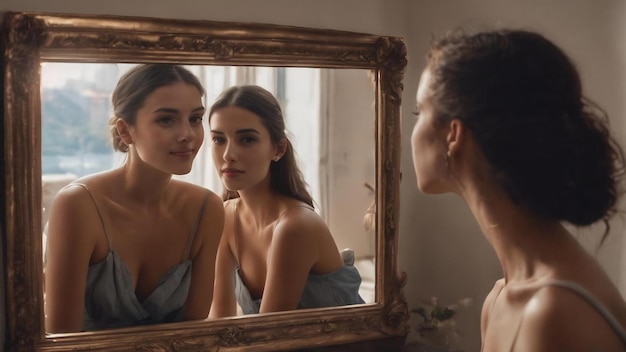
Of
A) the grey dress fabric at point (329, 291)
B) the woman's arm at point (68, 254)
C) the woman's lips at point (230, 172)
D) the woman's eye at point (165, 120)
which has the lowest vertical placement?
the grey dress fabric at point (329, 291)

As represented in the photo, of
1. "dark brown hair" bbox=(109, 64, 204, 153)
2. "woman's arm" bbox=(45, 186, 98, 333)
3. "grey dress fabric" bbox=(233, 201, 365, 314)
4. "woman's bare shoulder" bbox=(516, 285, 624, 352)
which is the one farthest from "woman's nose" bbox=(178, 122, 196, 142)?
"woman's bare shoulder" bbox=(516, 285, 624, 352)

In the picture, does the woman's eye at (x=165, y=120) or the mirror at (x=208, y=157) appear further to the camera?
the woman's eye at (x=165, y=120)

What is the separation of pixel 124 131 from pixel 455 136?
2.94 ft

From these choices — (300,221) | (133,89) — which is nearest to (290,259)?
(300,221)

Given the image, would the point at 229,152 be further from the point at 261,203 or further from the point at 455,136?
the point at 455,136

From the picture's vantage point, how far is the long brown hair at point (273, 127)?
2018 millimetres

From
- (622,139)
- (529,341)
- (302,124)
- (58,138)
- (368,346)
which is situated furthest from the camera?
(368,346)

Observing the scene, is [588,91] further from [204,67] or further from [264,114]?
[204,67]

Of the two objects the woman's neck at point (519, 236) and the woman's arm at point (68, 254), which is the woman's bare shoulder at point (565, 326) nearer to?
the woman's neck at point (519, 236)

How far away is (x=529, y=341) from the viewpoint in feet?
3.92

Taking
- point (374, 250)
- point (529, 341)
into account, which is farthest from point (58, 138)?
point (529, 341)

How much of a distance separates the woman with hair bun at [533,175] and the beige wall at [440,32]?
0.80 meters

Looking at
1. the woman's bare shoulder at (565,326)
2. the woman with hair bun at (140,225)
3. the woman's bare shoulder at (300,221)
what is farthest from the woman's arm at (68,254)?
the woman's bare shoulder at (565,326)

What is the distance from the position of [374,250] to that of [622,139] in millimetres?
718
